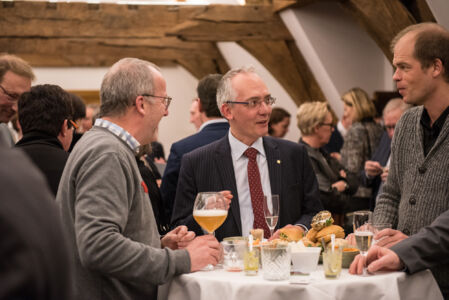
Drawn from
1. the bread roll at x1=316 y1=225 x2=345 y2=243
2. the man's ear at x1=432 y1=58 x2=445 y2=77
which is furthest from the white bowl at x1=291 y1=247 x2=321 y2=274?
the man's ear at x1=432 y1=58 x2=445 y2=77

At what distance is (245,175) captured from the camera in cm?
288

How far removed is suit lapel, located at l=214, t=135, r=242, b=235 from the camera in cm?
276

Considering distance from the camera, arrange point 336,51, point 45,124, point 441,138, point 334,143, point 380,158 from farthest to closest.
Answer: point 336,51 → point 334,143 → point 380,158 → point 45,124 → point 441,138

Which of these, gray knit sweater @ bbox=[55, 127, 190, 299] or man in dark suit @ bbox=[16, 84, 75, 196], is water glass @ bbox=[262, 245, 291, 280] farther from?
man in dark suit @ bbox=[16, 84, 75, 196]

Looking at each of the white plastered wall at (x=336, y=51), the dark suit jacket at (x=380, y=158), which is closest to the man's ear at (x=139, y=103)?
the dark suit jacket at (x=380, y=158)

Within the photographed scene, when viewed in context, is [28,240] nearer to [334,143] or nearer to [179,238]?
[179,238]

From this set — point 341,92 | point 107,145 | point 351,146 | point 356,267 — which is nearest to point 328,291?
point 356,267

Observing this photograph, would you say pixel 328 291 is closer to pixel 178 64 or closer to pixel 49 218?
pixel 49 218

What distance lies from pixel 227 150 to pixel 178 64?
430 inches

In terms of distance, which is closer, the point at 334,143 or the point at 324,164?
the point at 324,164

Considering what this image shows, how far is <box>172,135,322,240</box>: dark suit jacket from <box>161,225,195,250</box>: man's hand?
1.52 ft

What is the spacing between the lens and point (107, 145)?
200 centimetres

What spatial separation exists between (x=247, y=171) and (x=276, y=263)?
974 mm

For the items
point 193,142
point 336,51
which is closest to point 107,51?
point 336,51
